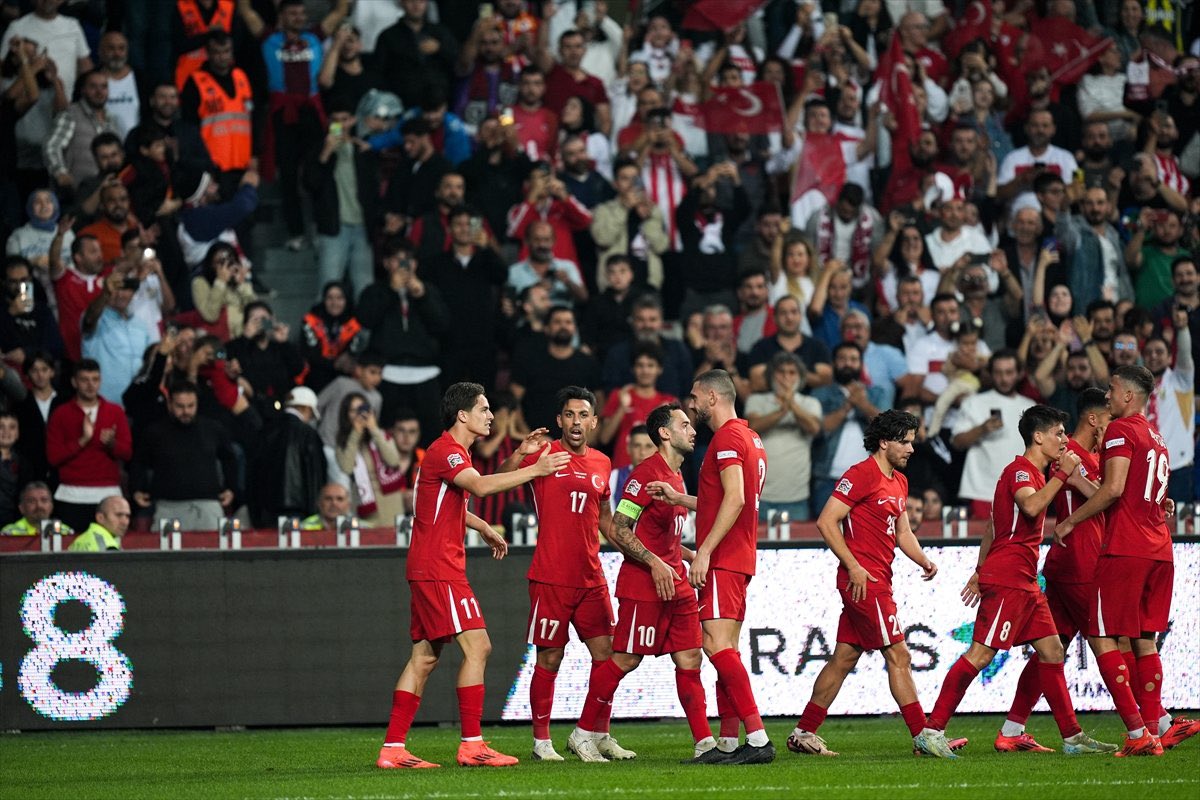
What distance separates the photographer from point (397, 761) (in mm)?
11219

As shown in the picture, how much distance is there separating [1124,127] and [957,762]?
43.4 ft

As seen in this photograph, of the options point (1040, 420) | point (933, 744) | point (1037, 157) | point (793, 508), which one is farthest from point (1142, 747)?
point (1037, 157)

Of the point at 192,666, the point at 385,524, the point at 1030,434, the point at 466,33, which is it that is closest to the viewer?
the point at 1030,434

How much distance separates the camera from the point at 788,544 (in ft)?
48.0

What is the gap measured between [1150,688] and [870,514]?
2265 millimetres

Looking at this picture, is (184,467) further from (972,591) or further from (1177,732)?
(1177,732)

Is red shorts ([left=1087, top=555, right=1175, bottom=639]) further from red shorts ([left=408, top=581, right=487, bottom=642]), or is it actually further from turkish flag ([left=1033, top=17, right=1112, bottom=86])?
turkish flag ([left=1033, top=17, right=1112, bottom=86])

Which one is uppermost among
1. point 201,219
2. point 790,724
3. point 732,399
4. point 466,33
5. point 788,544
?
point 466,33

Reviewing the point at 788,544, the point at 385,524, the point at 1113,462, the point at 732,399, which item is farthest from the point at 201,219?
the point at 1113,462

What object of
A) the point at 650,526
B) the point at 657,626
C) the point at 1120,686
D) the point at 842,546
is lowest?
the point at 1120,686

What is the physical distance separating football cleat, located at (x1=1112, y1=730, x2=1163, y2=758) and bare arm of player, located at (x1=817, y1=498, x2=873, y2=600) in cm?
193

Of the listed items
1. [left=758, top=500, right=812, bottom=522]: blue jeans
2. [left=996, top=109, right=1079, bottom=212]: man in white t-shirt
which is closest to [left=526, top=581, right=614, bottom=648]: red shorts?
[left=758, top=500, right=812, bottom=522]: blue jeans

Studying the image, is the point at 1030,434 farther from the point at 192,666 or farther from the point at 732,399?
the point at 192,666

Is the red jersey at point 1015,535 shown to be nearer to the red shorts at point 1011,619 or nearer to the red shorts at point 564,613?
the red shorts at point 1011,619
